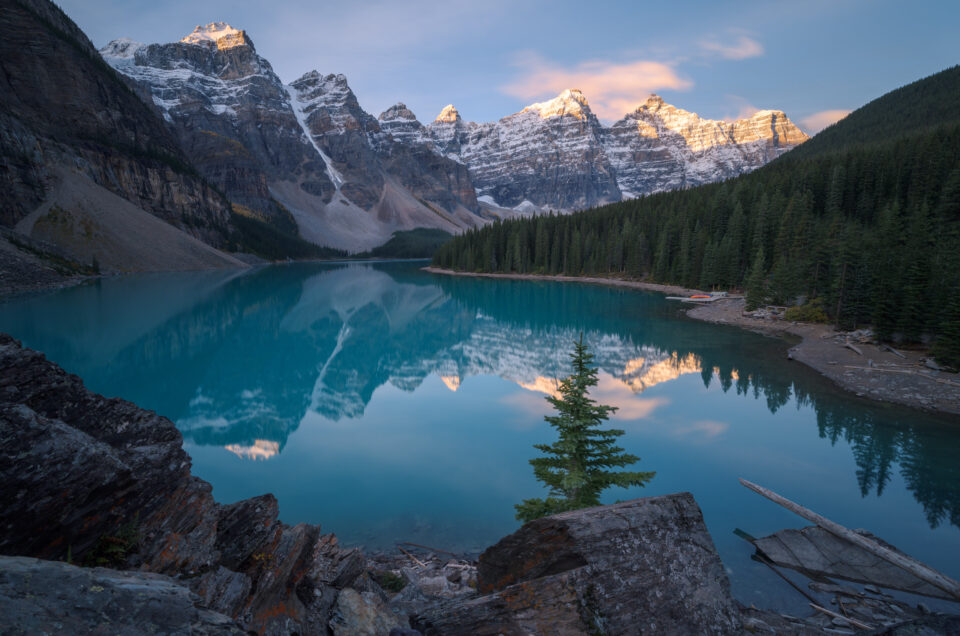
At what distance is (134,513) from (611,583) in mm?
5035

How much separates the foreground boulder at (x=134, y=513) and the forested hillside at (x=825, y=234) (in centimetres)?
3014

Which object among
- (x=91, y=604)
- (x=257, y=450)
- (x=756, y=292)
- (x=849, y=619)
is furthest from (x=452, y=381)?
(x=756, y=292)

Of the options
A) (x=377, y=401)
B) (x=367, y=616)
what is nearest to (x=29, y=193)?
(x=377, y=401)

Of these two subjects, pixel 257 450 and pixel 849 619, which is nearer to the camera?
pixel 849 619

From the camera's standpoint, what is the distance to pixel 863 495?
13172 mm

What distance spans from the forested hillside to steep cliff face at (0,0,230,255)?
264 feet

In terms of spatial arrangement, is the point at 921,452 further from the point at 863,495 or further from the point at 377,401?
the point at 377,401

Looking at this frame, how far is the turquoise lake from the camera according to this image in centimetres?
1229

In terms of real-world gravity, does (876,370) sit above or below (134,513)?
below

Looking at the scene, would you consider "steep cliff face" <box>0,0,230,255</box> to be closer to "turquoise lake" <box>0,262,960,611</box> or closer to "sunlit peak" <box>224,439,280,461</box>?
"turquoise lake" <box>0,262,960,611</box>

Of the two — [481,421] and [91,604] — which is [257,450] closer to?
[481,421]

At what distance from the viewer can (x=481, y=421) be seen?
20203mm

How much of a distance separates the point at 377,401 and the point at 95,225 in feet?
317

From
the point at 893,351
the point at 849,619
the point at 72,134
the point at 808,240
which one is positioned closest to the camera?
the point at 849,619
